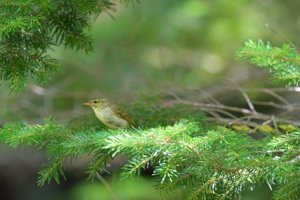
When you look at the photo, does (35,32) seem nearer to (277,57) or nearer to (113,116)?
(113,116)

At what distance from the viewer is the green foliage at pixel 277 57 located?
231 cm

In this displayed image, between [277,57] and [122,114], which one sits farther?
[122,114]

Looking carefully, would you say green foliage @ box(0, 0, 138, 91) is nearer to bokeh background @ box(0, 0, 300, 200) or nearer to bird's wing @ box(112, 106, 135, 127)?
bird's wing @ box(112, 106, 135, 127)

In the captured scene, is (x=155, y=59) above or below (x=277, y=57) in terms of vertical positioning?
below

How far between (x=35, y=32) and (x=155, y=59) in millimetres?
4380

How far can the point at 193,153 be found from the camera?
2.22 m

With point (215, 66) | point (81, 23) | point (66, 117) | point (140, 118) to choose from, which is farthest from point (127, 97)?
point (215, 66)

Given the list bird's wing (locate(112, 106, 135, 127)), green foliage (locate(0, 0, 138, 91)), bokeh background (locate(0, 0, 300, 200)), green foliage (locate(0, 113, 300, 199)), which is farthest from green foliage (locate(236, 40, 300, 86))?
bokeh background (locate(0, 0, 300, 200))

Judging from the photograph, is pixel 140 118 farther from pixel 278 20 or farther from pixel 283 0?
pixel 283 0

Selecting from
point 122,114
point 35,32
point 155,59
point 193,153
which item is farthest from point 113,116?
point 155,59

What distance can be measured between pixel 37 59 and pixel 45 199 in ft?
13.9

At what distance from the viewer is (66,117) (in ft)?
14.9

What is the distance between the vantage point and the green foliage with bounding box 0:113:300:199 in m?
2.16

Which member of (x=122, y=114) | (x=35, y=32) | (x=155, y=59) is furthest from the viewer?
(x=155, y=59)
